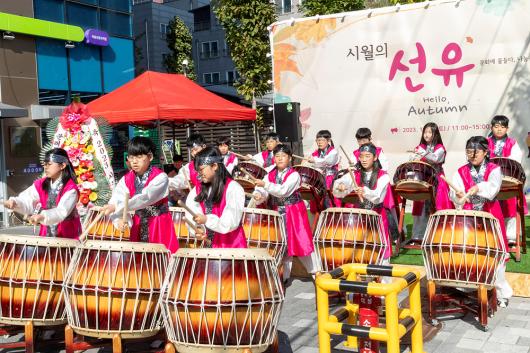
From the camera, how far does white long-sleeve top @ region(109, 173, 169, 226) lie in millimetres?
4016

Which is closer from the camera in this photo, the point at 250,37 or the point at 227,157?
the point at 227,157

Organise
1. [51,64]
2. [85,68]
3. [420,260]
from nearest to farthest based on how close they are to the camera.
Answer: [420,260] < [51,64] < [85,68]

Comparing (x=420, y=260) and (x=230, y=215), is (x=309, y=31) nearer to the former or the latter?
(x=420, y=260)

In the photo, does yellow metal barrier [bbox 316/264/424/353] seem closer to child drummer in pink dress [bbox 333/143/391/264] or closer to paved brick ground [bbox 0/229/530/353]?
paved brick ground [bbox 0/229/530/353]

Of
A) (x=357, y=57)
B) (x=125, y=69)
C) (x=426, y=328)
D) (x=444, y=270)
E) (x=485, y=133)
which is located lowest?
(x=426, y=328)

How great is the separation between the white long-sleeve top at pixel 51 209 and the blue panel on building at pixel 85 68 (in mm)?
10177

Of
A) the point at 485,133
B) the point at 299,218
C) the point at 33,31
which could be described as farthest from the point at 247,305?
the point at 33,31

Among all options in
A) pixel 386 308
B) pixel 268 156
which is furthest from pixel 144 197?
pixel 268 156

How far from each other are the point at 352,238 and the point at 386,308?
1.64 m

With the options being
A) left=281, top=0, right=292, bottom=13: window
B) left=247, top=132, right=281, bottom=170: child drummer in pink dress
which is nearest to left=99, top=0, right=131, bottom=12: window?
left=247, top=132, right=281, bottom=170: child drummer in pink dress

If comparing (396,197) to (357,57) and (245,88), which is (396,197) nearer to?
(357,57)

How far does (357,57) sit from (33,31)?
7305mm

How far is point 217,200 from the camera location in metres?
3.64

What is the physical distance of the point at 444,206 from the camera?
234 inches
